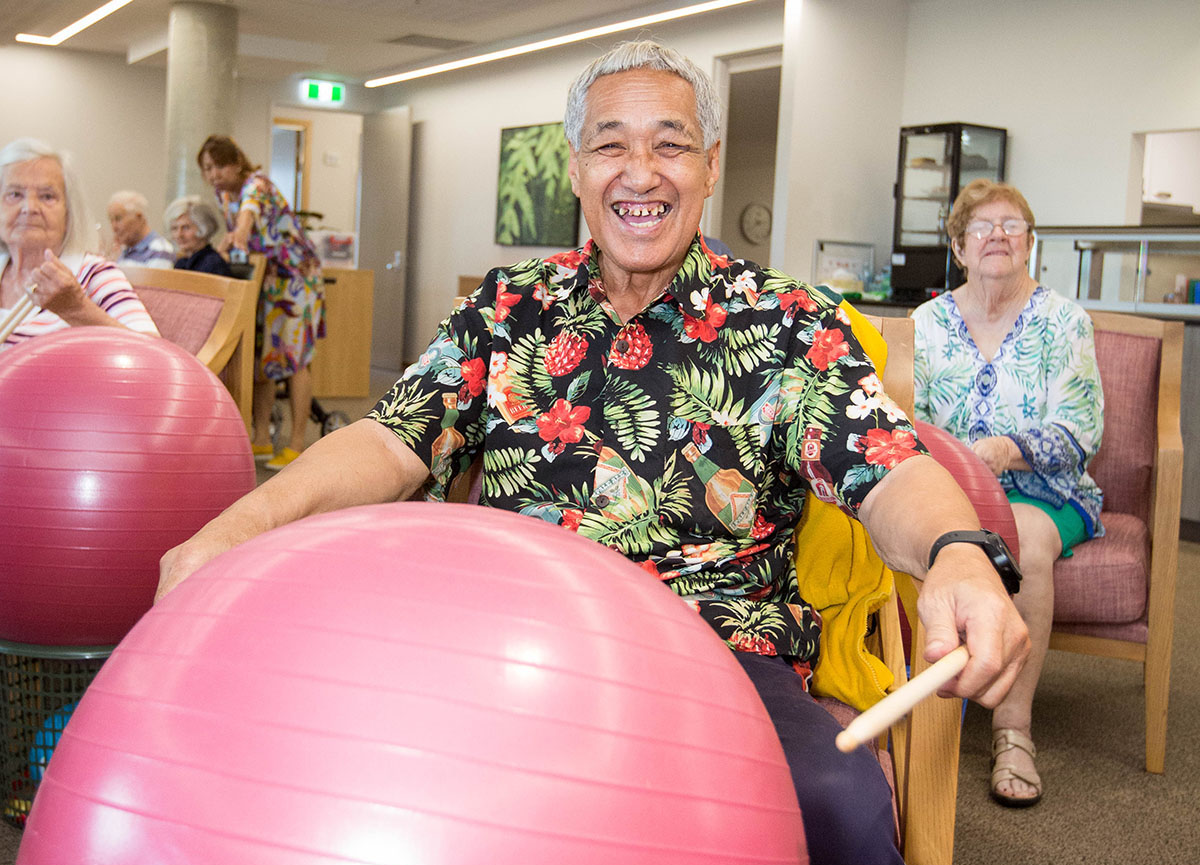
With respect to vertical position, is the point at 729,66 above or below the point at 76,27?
below

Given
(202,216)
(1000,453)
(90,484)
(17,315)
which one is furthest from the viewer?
(202,216)

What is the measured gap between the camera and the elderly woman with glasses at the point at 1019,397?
2299 millimetres

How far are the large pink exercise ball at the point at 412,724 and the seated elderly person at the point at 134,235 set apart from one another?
4953mm

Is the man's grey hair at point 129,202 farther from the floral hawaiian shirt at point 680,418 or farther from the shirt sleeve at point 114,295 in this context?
the floral hawaiian shirt at point 680,418

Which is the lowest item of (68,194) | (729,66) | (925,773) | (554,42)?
(925,773)

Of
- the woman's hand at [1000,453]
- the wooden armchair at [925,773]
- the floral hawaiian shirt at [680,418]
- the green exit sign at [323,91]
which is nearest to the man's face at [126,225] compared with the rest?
the woman's hand at [1000,453]

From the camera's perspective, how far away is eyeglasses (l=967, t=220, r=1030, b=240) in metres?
2.57

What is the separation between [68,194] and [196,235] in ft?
9.66

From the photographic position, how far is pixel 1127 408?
2.62 m

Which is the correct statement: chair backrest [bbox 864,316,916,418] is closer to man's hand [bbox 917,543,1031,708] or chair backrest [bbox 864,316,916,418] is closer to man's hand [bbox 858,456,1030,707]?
man's hand [bbox 858,456,1030,707]

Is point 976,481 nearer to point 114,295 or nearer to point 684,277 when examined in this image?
point 684,277

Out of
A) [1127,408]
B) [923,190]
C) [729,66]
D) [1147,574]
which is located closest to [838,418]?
[1147,574]

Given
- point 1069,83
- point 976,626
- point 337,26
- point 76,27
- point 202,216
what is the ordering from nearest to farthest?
point 976,626 < point 202,216 < point 1069,83 < point 337,26 < point 76,27

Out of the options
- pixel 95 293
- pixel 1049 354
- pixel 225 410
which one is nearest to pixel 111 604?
pixel 225 410
